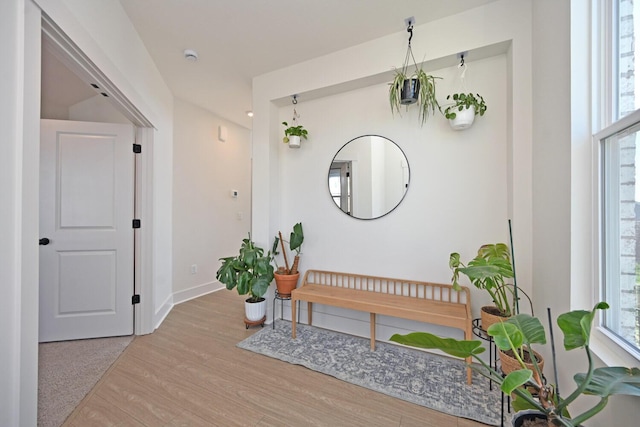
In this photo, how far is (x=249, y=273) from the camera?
2.53 meters

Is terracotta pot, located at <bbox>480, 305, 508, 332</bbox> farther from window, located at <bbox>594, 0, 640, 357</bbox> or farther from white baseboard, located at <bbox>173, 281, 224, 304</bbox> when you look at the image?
white baseboard, located at <bbox>173, 281, 224, 304</bbox>

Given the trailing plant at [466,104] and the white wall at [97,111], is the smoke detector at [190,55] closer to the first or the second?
the white wall at [97,111]

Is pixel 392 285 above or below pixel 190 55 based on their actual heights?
below

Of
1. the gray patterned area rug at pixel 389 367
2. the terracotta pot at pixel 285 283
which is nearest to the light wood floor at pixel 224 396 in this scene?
the gray patterned area rug at pixel 389 367

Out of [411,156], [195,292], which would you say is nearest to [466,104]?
[411,156]

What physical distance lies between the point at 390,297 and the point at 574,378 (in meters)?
1.41

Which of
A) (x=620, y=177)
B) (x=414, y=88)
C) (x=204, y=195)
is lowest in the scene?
(x=620, y=177)

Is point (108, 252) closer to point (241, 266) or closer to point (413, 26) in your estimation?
point (241, 266)

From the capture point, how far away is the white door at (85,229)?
2.31 metres

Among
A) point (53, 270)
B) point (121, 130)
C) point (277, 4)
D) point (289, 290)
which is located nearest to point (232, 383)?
point (289, 290)

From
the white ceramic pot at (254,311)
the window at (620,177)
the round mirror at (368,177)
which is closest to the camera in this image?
the window at (620,177)

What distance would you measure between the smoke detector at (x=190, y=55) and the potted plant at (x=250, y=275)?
1.84m

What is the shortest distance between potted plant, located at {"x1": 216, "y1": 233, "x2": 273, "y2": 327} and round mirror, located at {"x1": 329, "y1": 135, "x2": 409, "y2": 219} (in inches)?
37.0

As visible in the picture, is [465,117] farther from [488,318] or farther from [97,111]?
[97,111]
